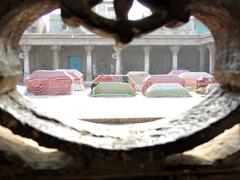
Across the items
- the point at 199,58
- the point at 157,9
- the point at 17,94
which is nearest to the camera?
the point at 157,9

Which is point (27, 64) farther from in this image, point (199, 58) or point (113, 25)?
point (113, 25)

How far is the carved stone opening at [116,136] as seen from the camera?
0.57m

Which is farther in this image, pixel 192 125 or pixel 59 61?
pixel 59 61

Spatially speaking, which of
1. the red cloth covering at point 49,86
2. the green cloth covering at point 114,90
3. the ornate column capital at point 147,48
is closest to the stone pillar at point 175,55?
the ornate column capital at point 147,48

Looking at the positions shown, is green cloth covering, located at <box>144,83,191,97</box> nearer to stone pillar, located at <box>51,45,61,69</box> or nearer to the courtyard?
the courtyard

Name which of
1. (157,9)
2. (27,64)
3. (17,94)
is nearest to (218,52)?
(157,9)

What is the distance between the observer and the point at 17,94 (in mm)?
673

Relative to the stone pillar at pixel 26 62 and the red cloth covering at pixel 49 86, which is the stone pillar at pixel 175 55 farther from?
the red cloth covering at pixel 49 86

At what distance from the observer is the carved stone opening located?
0.57 meters

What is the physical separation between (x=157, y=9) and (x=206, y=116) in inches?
7.9

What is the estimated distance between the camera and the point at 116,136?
67cm

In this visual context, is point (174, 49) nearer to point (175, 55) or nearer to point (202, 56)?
point (175, 55)

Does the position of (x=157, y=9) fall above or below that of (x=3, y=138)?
above

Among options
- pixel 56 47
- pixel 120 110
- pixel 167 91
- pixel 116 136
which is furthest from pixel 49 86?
pixel 116 136
